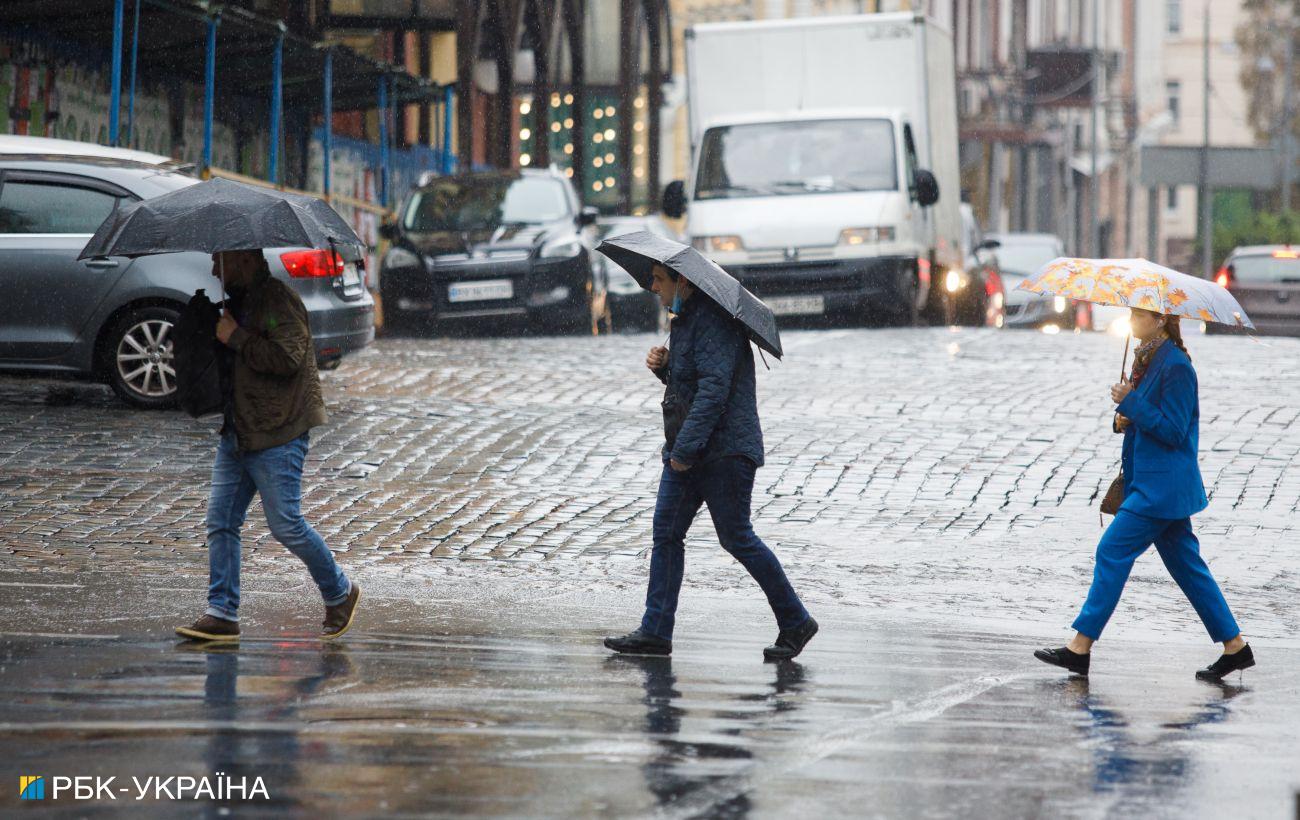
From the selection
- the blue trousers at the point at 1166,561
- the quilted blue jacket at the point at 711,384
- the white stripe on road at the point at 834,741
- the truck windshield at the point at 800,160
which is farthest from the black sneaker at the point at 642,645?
the truck windshield at the point at 800,160

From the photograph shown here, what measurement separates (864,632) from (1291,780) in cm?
261

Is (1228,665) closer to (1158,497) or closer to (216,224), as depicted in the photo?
(1158,497)

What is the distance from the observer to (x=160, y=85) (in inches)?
943

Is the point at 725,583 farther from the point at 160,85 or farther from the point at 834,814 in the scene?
the point at 160,85

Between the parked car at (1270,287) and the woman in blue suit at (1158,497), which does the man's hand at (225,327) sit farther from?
the parked car at (1270,287)

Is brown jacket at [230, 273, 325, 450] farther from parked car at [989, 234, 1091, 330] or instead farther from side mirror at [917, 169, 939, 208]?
parked car at [989, 234, 1091, 330]

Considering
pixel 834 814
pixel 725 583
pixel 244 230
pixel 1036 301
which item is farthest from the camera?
pixel 1036 301

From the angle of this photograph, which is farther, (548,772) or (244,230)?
(244,230)

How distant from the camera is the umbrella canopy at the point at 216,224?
7219 mm

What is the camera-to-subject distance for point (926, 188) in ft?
73.6

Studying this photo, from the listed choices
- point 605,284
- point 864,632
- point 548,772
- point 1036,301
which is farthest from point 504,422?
point 1036,301

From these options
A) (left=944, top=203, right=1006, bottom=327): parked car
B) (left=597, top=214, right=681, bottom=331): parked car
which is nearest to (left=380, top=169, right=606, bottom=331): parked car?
(left=597, top=214, right=681, bottom=331): parked car

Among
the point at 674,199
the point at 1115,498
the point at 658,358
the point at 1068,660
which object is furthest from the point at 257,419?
the point at 674,199

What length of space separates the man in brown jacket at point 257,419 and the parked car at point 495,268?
14475 mm
